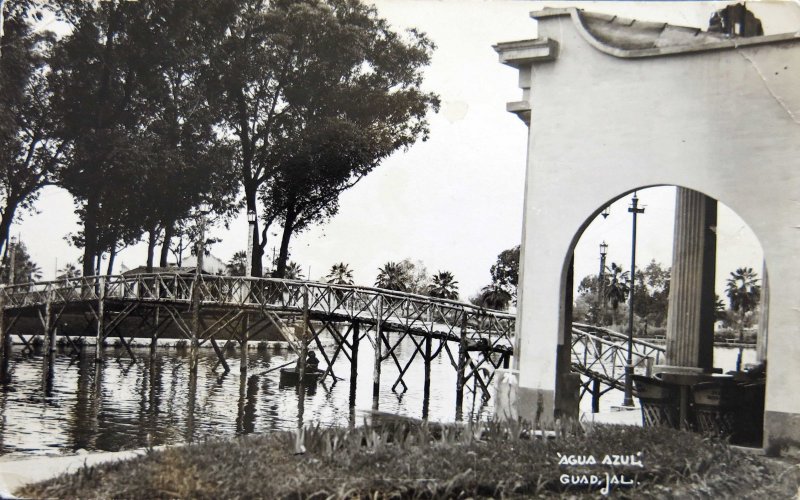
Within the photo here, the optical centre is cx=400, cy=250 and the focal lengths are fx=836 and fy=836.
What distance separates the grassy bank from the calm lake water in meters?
1.71

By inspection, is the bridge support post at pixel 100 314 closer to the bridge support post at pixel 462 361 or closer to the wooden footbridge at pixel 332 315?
the wooden footbridge at pixel 332 315

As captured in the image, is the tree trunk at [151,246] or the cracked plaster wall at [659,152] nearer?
the cracked plaster wall at [659,152]

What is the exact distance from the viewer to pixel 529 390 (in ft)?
40.9

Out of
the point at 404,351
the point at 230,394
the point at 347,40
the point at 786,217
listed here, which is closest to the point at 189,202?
the point at 347,40

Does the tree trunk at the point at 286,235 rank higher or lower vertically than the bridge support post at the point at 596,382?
higher

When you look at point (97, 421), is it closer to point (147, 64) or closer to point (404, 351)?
point (147, 64)

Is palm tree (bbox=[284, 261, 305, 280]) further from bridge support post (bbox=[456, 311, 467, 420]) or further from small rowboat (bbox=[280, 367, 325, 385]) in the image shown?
bridge support post (bbox=[456, 311, 467, 420])

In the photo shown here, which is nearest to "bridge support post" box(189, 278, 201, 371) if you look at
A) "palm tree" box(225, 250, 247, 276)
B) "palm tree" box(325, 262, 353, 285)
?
"palm tree" box(325, 262, 353, 285)

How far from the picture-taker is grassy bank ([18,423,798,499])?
739 centimetres

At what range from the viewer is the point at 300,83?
44.8 metres

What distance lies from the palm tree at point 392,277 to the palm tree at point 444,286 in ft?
5.32

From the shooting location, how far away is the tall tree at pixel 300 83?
140 feet

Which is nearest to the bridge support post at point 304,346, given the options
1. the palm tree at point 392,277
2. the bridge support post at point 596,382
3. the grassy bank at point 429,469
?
the bridge support post at point 596,382

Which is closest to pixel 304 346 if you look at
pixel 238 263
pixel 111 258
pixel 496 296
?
pixel 496 296
